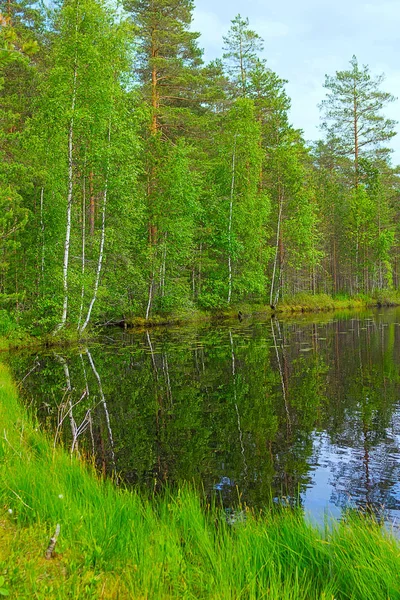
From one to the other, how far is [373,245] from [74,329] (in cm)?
3743

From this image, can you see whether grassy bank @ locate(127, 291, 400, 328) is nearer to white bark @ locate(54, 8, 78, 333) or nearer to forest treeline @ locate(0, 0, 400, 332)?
forest treeline @ locate(0, 0, 400, 332)

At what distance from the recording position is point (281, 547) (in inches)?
146

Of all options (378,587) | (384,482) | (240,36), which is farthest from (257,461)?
(240,36)

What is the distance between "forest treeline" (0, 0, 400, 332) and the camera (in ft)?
61.7

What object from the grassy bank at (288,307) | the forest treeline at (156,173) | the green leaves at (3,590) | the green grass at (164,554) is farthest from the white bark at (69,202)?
the green leaves at (3,590)

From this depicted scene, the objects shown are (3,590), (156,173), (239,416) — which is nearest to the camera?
(3,590)

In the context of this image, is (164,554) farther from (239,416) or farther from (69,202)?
(69,202)

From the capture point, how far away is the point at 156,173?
2870 centimetres

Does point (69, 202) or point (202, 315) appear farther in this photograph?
point (202, 315)

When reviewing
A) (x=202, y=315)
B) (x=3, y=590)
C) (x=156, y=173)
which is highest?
(x=156, y=173)

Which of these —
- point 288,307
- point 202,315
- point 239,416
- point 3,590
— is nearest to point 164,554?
point 3,590

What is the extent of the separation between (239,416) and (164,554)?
5.51 meters

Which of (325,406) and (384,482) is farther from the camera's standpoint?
(325,406)

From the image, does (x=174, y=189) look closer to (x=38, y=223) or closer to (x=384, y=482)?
(x=38, y=223)
